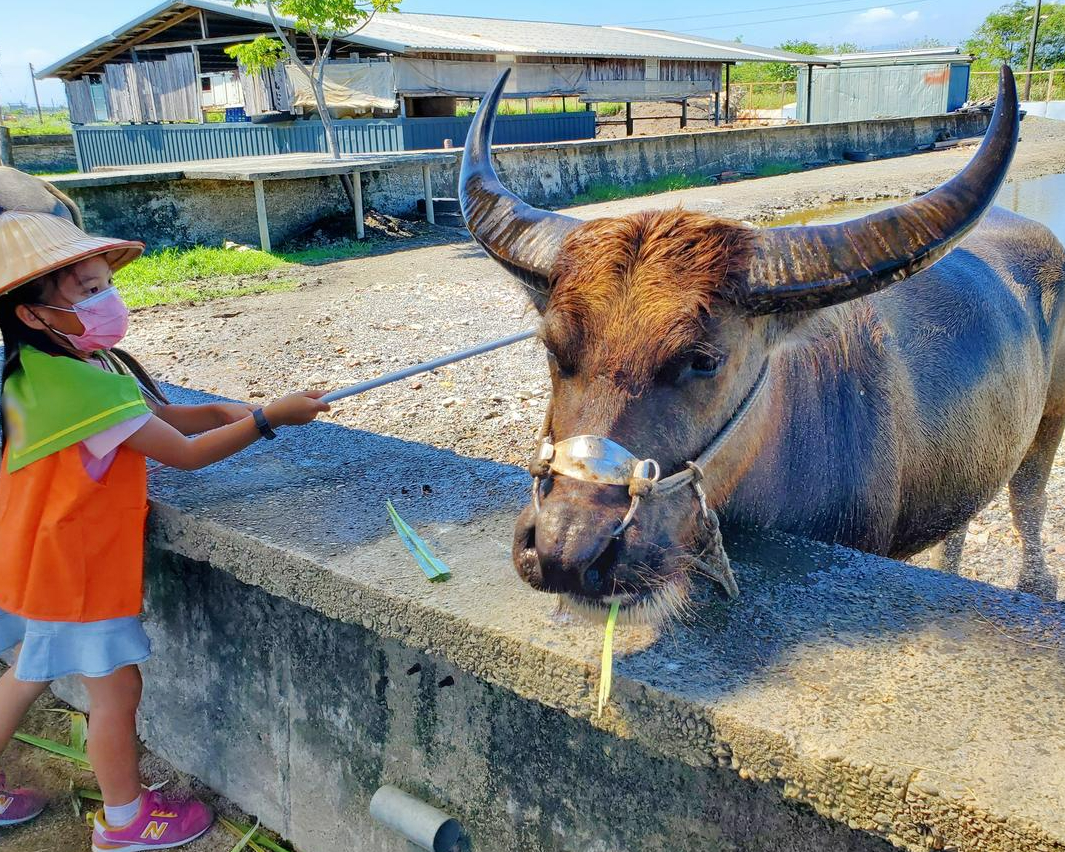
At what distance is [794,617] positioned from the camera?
2.00 meters

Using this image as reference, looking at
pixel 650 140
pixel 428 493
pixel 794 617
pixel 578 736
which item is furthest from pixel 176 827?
pixel 650 140

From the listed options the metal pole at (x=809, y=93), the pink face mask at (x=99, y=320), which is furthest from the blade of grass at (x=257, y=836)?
the metal pole at (x=809, y=93)

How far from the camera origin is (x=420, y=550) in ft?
7.65

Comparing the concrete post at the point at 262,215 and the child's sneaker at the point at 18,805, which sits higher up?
the concrete post at the point at 262,215

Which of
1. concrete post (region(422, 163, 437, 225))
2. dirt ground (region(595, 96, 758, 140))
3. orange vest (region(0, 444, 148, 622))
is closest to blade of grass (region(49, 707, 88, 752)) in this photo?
orange vest (region(0, 444, 148, 622))

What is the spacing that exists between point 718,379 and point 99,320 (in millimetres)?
1742

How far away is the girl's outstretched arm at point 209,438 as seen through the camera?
2475 mm

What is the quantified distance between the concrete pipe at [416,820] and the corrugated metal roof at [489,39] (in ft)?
67.9

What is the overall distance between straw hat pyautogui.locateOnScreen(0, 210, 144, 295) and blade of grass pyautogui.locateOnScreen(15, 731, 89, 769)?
1.68 meters

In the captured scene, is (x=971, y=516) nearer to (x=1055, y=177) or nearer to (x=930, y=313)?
(x=930, y=313)

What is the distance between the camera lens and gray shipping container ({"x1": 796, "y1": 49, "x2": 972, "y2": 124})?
3991 centimetres

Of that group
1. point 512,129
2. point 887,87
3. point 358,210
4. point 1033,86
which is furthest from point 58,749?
point 1033,86

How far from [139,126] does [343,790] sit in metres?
26.8

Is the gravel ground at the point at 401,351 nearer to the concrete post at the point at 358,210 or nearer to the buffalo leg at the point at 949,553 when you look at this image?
the buffalo leg at the point at 949,553
